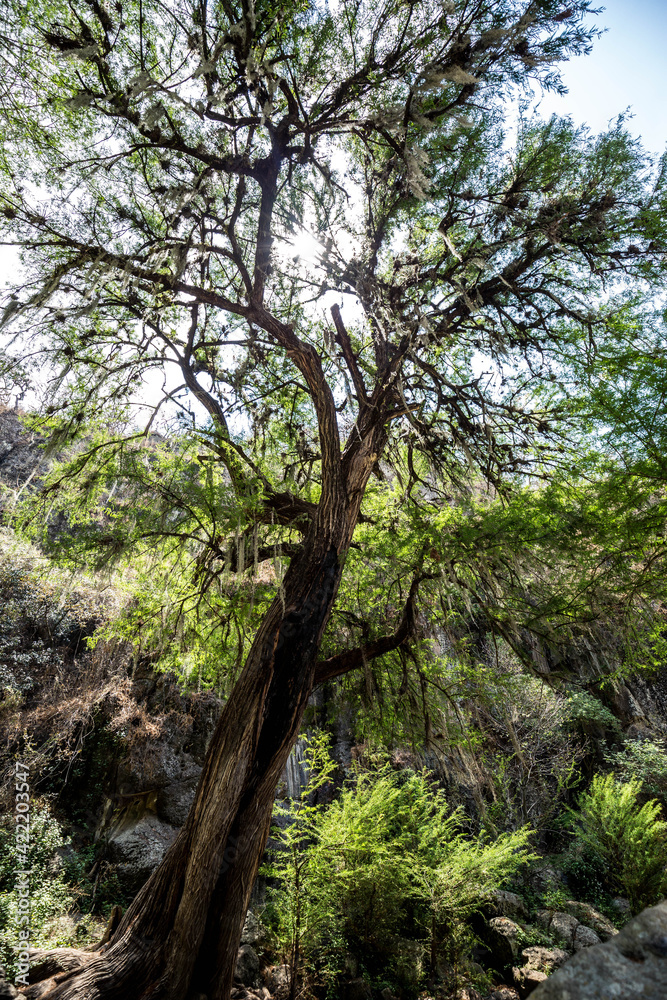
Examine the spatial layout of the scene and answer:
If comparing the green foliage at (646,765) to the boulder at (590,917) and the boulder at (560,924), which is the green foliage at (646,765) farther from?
the boulder at (560,924)

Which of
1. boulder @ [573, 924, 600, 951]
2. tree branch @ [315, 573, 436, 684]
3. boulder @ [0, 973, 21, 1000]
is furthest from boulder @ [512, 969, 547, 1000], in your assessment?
boulder @ [0, 973, 21, 1000]

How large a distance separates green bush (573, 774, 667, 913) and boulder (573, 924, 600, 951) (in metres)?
1.26

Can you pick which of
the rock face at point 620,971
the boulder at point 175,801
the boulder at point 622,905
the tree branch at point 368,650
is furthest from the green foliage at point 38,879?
the boulder at point 622,905

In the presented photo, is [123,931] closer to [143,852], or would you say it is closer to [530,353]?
[530,353]

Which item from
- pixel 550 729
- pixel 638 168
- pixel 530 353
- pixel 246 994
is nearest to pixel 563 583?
pixel 530 353

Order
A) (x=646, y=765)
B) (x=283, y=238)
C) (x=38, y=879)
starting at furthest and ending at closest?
(x=646, y=765)
(x=38, y=879)
(x=283, y=238)

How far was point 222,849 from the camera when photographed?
246 centimetres

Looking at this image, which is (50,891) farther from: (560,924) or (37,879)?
(560,924)

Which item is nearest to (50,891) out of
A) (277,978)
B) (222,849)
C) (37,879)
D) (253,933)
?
(37,879)

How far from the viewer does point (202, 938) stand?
7.61ft

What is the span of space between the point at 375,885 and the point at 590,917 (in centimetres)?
501

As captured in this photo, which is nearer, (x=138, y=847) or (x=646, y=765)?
(x=138, y=847)

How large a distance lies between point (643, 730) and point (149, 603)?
13273 millimetres

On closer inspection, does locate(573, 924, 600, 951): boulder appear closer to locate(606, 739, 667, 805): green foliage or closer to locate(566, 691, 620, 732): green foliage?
locate(606, 739, 667, 805): green foliage
